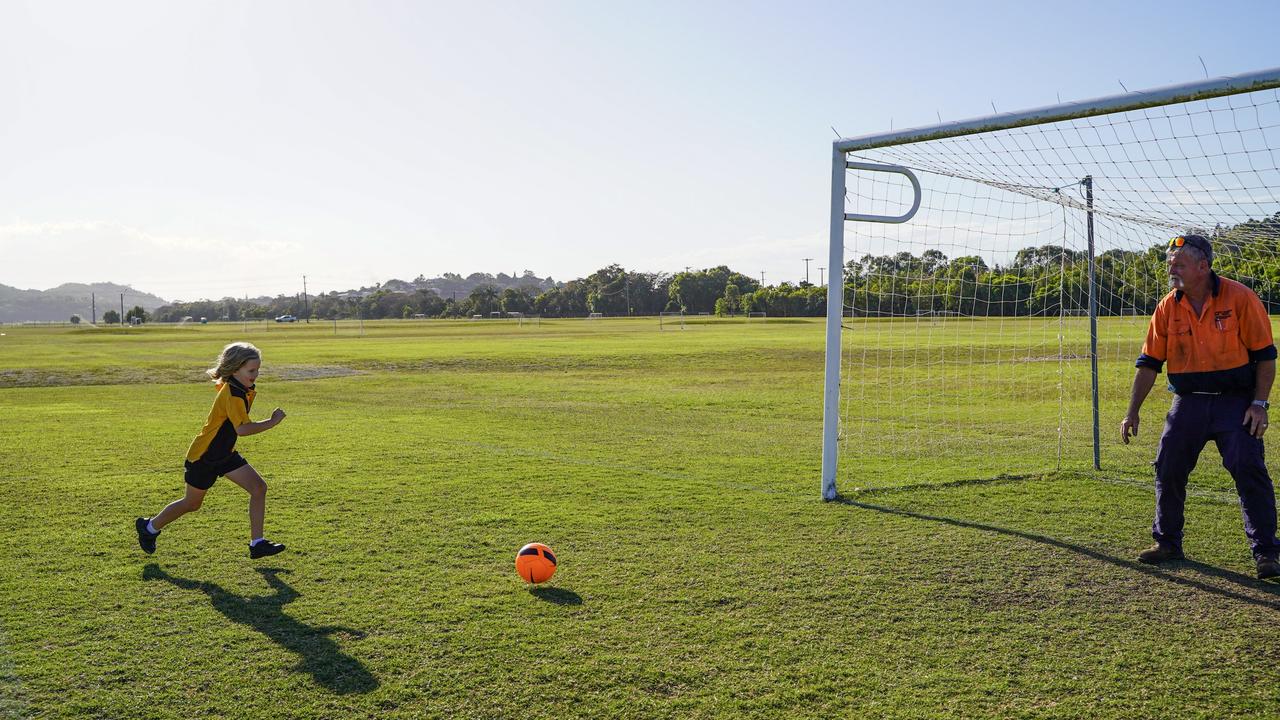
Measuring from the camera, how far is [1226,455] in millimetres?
5695

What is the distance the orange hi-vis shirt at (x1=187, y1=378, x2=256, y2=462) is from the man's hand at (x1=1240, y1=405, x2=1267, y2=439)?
242 inches

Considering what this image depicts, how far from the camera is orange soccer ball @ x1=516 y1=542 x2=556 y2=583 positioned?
18.5 feet

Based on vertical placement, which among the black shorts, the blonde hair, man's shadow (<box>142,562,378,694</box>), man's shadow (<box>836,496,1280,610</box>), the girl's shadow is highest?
the blonde hair

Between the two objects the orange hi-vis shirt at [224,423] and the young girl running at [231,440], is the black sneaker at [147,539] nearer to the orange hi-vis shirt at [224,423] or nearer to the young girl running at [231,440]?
the young girl running at [231,440]

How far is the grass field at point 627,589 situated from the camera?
4.13 meters

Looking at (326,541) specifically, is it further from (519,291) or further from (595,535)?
(519,291)

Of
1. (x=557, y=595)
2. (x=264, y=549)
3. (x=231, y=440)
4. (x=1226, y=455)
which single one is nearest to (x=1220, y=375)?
(x=1226, y=455)

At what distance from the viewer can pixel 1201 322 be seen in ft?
18.7

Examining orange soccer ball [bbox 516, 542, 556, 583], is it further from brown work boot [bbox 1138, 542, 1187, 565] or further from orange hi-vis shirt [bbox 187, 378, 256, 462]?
brown work boot [bbox 1138, 542, 1187, 565]

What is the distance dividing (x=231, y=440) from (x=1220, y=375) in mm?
6185

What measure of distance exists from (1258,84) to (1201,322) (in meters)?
1.59

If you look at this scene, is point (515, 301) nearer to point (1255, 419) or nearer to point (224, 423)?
point (224, 423)

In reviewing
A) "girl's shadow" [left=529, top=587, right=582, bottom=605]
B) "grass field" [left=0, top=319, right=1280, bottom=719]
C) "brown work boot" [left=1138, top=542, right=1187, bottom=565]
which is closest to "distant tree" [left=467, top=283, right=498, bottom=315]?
"grass field" [left=0, top=319, right=1280, bottom=719]

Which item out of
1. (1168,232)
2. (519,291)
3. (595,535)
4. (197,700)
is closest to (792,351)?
(1168,232)
